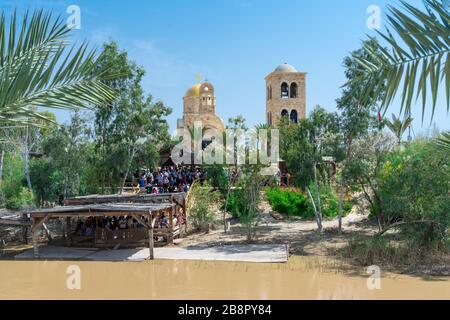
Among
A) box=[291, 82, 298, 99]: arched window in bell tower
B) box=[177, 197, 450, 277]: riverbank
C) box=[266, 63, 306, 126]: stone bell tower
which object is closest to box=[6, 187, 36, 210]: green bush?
Result: box=[177, 197, 450, 277]: riverbank

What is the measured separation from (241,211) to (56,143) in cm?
931

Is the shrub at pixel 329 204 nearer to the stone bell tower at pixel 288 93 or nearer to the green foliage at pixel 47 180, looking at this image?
the green foliage at pixel 47 180

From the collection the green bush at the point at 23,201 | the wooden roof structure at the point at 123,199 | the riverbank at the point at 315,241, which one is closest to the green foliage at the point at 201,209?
the riverbank at the point at 315,241

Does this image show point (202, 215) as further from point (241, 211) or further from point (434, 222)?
point (434, 222)

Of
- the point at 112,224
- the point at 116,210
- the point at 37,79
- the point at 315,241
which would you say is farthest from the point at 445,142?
the point at 112,224

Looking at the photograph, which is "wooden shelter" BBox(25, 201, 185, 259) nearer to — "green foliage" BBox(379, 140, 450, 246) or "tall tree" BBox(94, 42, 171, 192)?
"tall tree" BBox(94, 42, 171, 192)

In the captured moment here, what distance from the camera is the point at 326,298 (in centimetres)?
1108

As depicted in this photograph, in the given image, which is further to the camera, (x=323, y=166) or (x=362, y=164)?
(x=323, y=166)

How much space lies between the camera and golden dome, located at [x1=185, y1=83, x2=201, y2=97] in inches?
2090

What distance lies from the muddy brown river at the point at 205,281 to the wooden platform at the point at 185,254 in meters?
0.49

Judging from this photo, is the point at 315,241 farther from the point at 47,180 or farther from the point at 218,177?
the point at 47,180

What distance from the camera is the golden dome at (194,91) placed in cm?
5309
